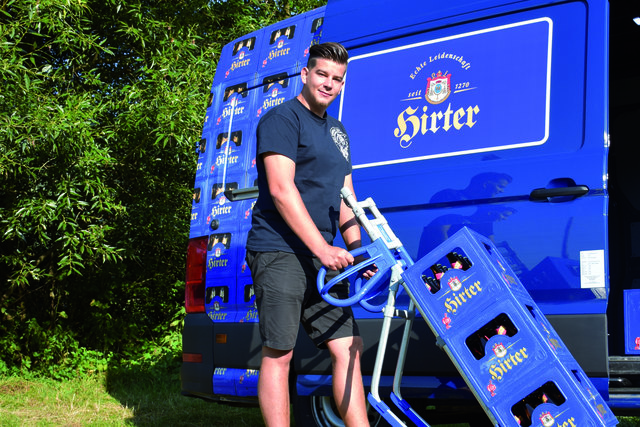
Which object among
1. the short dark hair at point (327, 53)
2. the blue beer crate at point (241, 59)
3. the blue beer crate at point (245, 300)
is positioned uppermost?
the blue beer crate at point (241, 59)

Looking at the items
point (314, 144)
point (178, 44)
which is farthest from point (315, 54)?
point (178, 44)

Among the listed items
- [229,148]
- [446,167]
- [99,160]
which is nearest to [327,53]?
[446,167]

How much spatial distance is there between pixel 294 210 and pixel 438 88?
3.40ft

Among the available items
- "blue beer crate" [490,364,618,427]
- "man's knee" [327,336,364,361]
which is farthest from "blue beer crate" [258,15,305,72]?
"blue beer crate" [490,364,618,427]

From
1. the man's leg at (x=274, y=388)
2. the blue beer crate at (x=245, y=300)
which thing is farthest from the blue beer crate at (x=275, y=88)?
the man's leg at (x=274, y=388)

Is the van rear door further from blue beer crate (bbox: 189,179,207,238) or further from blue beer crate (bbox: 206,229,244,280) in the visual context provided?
blue beer crate (bbox: 189,179,207,238)

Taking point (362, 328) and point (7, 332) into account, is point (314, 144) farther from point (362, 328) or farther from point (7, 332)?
point (7, 332)

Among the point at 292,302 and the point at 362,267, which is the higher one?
the point at 362,267

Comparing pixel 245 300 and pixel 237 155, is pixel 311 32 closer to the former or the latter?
pixel 237 155

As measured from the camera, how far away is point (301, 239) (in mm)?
2820

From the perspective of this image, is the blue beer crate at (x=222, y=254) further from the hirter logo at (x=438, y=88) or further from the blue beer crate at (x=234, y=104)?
the hirter logo at (x=438, y=88)

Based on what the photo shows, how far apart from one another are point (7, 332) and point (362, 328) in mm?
5740

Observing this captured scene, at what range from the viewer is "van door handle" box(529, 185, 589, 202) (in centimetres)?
293

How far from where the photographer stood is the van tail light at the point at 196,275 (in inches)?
167
